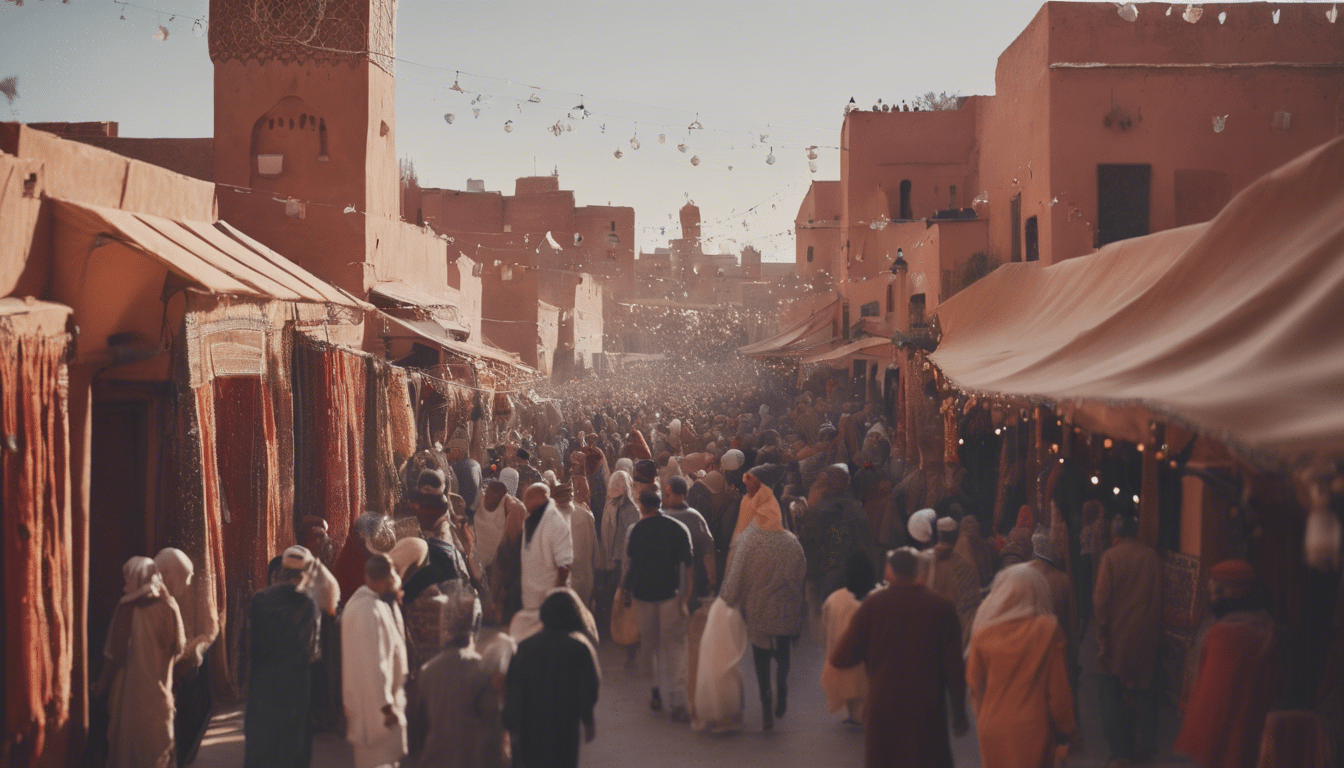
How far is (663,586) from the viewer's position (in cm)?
709

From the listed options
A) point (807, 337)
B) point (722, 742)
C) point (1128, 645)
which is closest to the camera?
point (1128, 645)

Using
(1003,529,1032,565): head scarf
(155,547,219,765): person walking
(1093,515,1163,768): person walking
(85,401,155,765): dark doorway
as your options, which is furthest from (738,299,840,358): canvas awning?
(155,547,219,765): person walking

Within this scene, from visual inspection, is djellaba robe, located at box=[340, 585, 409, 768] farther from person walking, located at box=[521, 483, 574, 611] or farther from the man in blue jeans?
the man in blue jeans

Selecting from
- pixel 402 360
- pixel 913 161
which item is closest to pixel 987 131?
pixel 913 161

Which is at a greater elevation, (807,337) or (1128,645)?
(807,337)

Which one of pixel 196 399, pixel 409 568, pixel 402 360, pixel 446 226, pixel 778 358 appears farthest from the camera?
pixel 446 226

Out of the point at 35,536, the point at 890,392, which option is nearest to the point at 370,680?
the point at 35,536

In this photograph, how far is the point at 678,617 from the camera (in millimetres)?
7172

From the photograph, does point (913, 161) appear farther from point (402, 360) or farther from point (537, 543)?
point (537, 543)

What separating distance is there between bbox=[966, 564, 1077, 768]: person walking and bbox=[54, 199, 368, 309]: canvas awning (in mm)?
5030

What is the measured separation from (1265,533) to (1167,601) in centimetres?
234

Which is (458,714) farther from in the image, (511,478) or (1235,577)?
(511,478)

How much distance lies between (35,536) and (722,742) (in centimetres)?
397

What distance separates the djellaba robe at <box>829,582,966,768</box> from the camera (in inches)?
195
